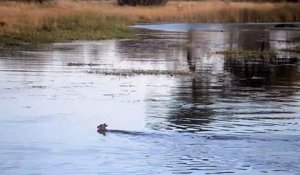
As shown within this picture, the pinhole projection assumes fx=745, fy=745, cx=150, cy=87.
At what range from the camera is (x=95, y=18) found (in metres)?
47.6

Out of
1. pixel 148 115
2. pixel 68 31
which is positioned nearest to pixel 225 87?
pixel 148 115

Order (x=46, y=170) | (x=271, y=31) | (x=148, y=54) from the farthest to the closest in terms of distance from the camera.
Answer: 1. (x=271, y=31)
2. (x=148, y=54)
3. (x=46, y=170)

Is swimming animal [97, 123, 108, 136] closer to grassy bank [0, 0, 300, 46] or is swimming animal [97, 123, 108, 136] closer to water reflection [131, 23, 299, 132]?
water reflection [131, 23, 299, 132]

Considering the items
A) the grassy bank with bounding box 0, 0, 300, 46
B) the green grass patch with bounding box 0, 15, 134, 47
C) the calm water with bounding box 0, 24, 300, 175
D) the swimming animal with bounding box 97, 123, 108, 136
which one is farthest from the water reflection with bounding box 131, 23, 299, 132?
the grassy bank with bounding box 0, 0, 300, 46

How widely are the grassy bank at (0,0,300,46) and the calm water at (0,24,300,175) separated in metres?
9.56

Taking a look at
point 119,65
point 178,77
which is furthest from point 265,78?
point 119,65

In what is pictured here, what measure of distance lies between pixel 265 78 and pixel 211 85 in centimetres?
287

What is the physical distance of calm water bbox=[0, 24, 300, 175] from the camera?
1074 cm

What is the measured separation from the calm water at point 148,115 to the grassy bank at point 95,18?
956 centimetres

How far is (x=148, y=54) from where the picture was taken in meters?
30.5

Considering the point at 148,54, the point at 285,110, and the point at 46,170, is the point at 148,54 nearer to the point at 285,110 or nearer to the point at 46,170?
the point at 285,110

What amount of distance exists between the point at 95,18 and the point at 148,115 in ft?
109

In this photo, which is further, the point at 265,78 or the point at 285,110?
the point at 265,78

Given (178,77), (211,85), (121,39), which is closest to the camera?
(211,85)
